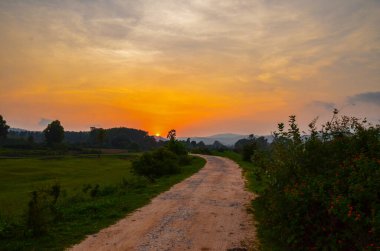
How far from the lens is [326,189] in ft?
30.7

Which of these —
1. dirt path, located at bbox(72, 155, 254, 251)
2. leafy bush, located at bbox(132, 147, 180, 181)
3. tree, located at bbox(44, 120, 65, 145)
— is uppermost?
tree, located at bbox(44, 120, 65, 145)

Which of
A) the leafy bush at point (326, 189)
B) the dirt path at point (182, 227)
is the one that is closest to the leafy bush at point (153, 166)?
the dirt path at point (182, 227)

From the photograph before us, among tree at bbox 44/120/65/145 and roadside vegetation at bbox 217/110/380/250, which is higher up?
tree at bbox 44/120/65/145

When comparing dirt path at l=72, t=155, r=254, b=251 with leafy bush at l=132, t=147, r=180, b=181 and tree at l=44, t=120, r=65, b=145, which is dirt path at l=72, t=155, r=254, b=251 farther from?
tree at l=44, t=120, r=65, b=145

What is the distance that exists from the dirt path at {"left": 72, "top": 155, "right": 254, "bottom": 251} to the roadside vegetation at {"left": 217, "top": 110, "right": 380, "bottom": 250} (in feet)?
3.84

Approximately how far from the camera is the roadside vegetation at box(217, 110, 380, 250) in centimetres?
810

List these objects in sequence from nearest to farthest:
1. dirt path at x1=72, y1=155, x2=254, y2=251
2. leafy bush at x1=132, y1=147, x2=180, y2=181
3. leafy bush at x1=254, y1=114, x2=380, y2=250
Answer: leafy bush at x1=254, y1=114, x2=380, y2=250 < dirt path at x1=72, y1=155, x2=254, y2=251 < leafy bush at x1=132, y1=147, x2=180, y2=181

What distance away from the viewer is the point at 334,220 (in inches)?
350

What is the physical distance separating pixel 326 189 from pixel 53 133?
489 feet

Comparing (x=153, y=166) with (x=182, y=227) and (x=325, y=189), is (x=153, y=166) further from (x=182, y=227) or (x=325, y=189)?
(x=325, y=189)

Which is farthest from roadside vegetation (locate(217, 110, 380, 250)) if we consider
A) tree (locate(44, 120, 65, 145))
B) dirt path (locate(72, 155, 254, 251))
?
tree (locate(44, 120, 65, 145))

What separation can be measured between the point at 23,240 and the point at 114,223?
315 cm

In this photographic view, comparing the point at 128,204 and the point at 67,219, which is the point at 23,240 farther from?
the point at 128,204

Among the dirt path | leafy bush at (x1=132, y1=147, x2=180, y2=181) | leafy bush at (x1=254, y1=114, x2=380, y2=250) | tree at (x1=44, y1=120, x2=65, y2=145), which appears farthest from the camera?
tree at (x1=44, y1=120, x2=65, y2=145)
